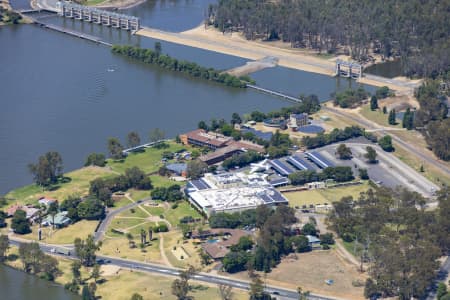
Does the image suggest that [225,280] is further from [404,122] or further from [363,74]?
[363,74]

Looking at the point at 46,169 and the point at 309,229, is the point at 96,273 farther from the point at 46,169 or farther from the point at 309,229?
the point at 46,169

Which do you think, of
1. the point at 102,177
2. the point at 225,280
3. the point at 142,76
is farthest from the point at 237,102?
the point at 225,280

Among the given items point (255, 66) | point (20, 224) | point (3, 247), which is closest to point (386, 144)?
point (255, 66)

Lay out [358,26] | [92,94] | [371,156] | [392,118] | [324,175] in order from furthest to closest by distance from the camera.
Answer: [358,26], [92,94], [392,118], [371,156], [324,175]

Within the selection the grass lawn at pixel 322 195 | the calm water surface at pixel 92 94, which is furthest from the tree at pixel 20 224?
the grass lawn at pixel 322 195

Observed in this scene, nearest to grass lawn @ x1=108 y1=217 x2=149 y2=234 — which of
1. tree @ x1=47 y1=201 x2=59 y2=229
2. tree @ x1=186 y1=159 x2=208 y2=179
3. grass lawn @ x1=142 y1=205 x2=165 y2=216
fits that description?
grass lawn @ x1=142 y1=205 x2=165 y2=216

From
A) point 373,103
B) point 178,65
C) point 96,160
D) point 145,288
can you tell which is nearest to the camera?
point 145,288

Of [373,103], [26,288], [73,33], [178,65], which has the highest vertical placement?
[373,103]
